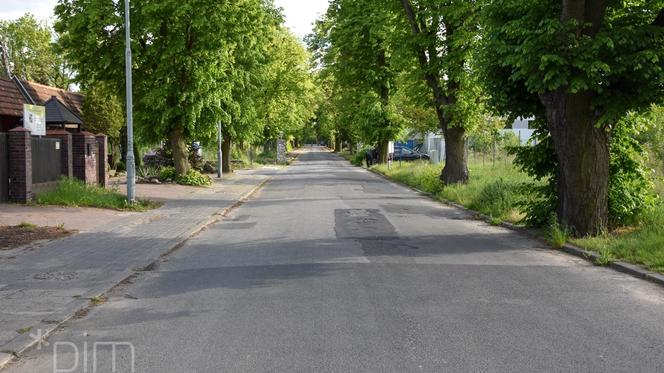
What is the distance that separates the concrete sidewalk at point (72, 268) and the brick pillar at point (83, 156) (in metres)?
5.56

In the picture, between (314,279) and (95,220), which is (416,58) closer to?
(95,220)

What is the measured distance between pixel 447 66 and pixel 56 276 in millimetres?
16241

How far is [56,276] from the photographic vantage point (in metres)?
8.57

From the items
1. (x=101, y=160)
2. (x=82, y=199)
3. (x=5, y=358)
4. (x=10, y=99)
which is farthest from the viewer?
(x=10, y=99)

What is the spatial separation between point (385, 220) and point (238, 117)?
54.3 ft

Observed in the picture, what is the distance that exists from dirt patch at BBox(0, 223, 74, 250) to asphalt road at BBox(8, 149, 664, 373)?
2775 mm

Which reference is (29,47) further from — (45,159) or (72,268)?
(72,268)

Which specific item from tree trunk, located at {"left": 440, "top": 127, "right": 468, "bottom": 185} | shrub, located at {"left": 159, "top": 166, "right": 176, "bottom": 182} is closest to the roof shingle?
shrub, located at {"left": 159, "top": 166, "right": 176, "bottom": 182}

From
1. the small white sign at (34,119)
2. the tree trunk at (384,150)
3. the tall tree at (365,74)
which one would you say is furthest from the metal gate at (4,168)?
the tree trunk at (384,150)

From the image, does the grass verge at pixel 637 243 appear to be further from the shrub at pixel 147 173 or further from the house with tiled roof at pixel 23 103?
the shrub at pixel 147 173

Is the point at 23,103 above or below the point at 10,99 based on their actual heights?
below

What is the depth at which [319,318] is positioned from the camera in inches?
252

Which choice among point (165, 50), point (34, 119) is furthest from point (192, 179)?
point (34, 119)

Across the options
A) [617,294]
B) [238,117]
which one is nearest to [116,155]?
[238,117]
